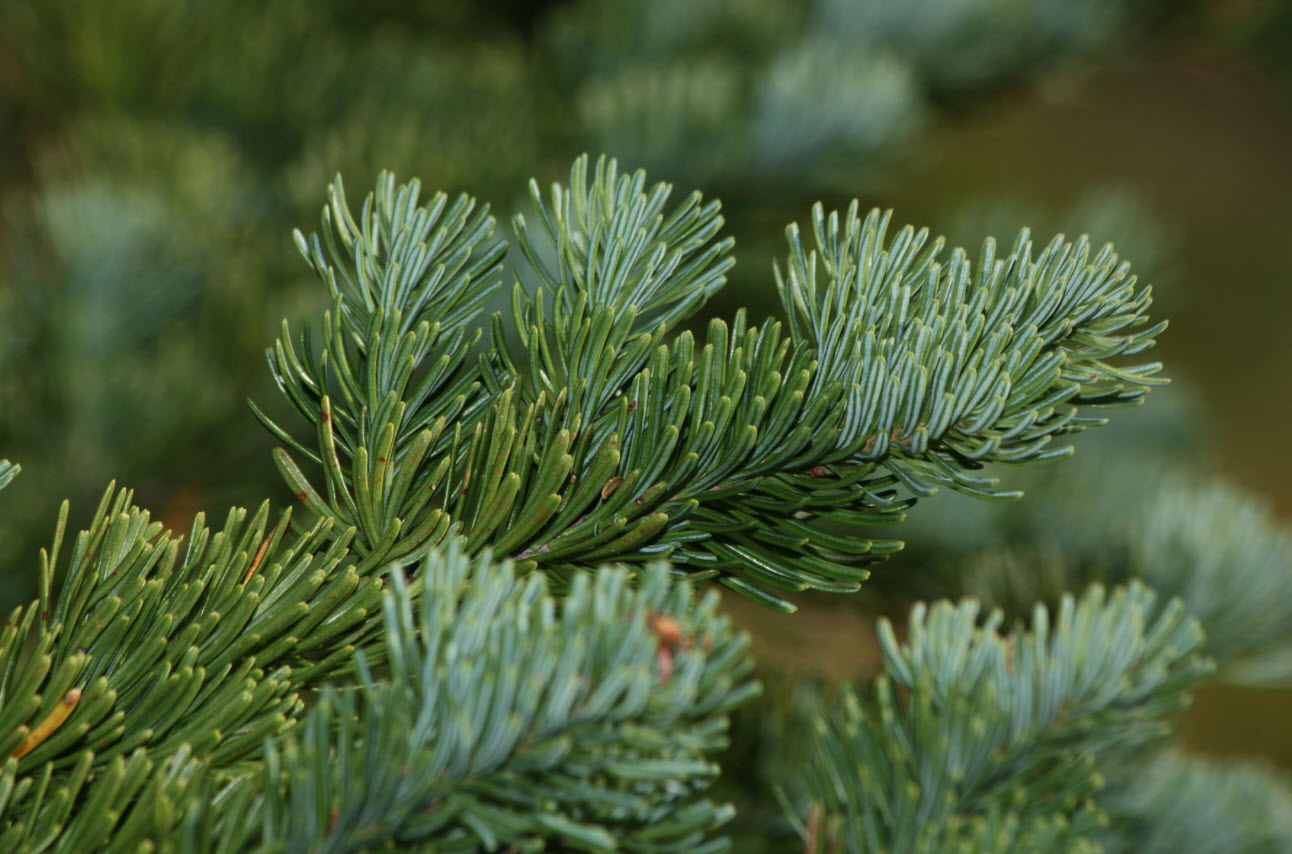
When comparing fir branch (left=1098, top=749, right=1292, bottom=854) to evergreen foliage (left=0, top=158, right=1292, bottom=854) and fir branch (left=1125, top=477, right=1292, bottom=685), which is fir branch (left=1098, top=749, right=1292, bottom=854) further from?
evergreen foliage (left=0, top=158, right=1292, bottom=854)

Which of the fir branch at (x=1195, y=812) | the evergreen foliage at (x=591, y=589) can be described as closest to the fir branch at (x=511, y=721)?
the evergreen foliage at (x=591, y=589)

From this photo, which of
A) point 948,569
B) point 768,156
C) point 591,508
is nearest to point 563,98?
point 768,156

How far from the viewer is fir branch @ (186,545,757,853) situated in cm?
10

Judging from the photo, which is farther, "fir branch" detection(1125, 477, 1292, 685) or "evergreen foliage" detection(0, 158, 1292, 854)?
"fir branch" detection(1125, 477, 1292, 685)

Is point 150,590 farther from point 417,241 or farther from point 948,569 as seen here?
point 948,569

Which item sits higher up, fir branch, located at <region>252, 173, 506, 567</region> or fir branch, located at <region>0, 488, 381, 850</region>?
fir branch, located at <region>252, 173, 506, 567</region>

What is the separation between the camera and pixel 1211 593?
28 cm

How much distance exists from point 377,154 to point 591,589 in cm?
27

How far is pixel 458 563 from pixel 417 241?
0.17 ft

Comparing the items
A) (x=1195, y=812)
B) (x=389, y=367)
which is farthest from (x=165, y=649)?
(x=1195, y=812)

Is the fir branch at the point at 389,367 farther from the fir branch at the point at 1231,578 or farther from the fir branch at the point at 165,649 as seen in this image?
the fir branch at the point at 1231,578

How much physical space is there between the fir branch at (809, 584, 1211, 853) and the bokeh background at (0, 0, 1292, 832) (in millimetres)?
201

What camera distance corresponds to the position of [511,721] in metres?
0.09

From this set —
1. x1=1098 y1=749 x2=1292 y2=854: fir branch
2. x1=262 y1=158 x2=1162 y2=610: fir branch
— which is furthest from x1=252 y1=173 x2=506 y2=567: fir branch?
x1=1098 y1=749 x2=1292 y2=854: fir branch
